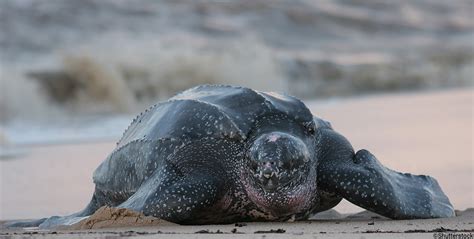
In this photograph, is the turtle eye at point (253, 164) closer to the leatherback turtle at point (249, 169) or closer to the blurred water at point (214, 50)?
the leatherback turtle at point (249, 169)

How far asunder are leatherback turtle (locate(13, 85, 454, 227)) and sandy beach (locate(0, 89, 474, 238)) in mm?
105

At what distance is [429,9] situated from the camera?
2873cm

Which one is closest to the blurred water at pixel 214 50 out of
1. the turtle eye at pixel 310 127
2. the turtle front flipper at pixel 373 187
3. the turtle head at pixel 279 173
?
the turtle front flipper at pixel 373 187

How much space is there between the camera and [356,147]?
7695 mm

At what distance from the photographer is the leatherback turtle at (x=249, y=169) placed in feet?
12.5

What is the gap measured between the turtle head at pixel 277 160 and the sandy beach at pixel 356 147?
186 mm

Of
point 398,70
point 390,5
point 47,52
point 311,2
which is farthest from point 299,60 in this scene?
point 390,5

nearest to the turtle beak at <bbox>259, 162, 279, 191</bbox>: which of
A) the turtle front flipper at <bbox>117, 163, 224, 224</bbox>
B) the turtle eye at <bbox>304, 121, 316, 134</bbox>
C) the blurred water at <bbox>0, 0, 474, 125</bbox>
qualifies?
the turtle front flipper at <bbox>117, 163, 224, 224</bbox>

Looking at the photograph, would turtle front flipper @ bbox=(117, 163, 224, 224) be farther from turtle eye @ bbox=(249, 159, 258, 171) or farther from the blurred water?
the blurred water

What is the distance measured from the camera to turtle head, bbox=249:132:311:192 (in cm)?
365

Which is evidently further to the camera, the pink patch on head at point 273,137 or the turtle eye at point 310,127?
the turtle eye at point 310,127

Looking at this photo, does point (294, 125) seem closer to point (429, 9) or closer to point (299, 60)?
point (299, 60)

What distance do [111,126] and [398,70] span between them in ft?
29.1

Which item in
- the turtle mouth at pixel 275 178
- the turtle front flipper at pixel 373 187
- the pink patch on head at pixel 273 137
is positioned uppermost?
the pink patch on head at pixel 273 137
